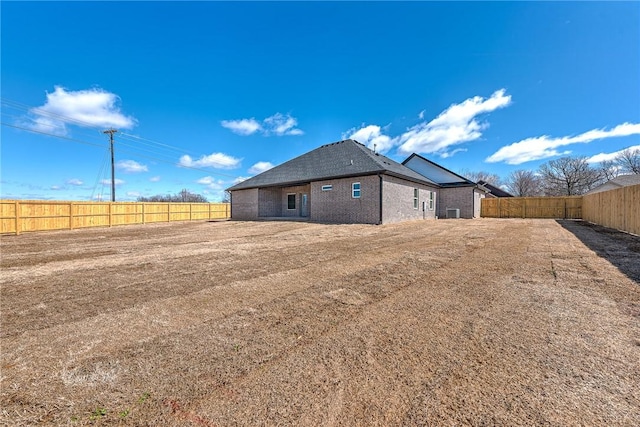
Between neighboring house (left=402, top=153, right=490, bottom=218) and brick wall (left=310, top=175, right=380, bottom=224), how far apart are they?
10.8 metres

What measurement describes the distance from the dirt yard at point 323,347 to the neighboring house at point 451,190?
18.1 meters

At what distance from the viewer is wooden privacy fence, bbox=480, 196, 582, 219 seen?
22.4m

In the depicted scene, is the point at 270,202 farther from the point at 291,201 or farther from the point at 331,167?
the point at 331,167

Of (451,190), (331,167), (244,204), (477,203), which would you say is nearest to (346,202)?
(331,167)

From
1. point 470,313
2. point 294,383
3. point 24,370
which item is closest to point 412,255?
point 470,313

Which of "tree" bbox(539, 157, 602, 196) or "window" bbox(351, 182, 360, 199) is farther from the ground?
"tree" bbox(539, 157, 602, 196)

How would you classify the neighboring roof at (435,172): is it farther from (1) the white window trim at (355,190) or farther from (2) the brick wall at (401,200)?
(1) the white window trim at (355,190)

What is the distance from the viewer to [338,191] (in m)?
16.2

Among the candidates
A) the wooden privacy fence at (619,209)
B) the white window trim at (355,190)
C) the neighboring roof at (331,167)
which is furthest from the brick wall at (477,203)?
the white window trim at (355,190)

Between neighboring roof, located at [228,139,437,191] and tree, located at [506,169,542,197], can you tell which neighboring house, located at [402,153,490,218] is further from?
tree, located at [506,169,542,197]

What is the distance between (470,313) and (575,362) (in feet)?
3.19

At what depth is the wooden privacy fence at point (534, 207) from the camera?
22359 mm

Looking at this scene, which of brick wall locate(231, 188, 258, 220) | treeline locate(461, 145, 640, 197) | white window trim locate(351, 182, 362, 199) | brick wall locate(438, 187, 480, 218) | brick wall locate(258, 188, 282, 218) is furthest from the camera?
treeline locate(461, 145, 640, 197)

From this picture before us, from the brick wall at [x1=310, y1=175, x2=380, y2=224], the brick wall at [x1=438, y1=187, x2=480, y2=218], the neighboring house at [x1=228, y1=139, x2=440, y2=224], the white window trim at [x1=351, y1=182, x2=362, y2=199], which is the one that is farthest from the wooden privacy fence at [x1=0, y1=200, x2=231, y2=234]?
the brick wall at [x1=438, y1=187, x2=480, y2=218]
